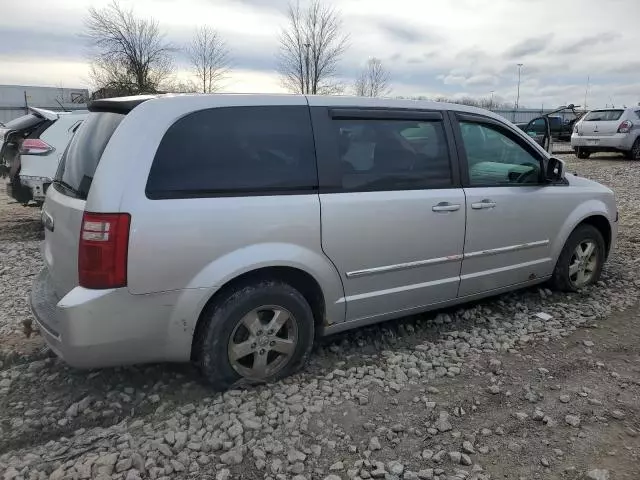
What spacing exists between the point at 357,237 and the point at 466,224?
1.00 m

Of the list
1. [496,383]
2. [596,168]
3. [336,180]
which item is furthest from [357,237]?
[596,168]

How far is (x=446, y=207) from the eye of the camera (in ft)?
12.4

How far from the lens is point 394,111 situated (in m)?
3.73

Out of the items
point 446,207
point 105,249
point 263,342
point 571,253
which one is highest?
point 446,207

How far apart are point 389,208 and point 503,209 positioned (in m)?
1.17

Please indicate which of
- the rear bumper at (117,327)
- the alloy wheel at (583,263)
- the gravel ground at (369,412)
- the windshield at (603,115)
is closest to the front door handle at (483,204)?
the gravel ground at (369,412)

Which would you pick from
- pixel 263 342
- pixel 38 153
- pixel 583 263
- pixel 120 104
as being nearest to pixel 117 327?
pixel 263 342

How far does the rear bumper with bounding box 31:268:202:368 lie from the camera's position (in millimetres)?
2734

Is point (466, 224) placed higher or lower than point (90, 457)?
higher

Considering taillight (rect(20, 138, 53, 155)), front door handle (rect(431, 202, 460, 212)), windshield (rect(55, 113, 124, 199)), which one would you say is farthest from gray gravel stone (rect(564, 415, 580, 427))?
taillight (rect(20, 138, 53, 155))

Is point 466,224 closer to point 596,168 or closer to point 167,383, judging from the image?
point 167,383

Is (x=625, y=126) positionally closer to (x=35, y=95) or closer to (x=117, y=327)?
(x=117, y=327)

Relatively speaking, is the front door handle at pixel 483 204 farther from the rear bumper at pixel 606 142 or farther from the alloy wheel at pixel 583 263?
the rear bumper at pixel 606 142

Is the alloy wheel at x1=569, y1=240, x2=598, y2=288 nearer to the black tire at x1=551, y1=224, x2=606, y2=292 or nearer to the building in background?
the black tire at x1=551, y1=224, x2=606, y2=292
